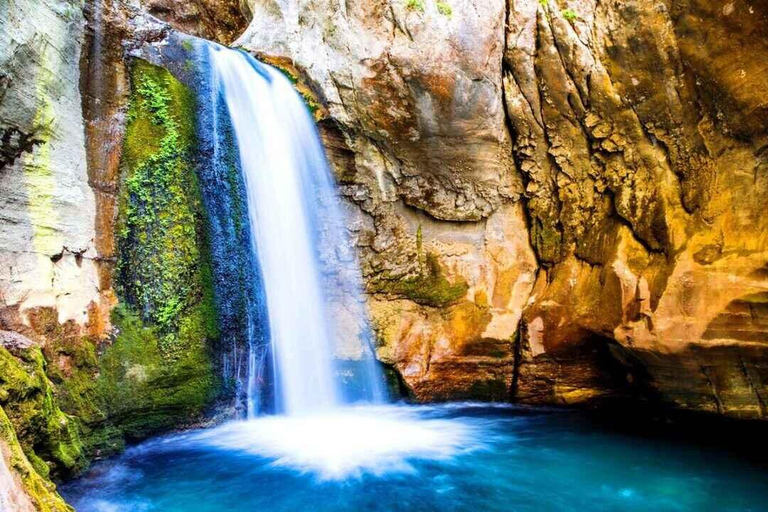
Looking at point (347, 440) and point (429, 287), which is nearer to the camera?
point (347, 440)

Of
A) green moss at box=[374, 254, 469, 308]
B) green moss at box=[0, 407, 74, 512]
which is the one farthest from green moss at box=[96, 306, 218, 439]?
green moss at box=[374, 254, 469, 308]

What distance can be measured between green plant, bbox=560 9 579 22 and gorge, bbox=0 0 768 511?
0.04 m

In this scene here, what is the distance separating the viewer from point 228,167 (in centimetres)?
732

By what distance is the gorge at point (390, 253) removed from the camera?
18.6 ft

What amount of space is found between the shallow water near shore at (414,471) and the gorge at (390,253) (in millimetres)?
45

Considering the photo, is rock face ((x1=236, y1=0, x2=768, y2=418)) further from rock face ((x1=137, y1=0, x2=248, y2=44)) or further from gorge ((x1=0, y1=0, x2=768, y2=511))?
rock face ((x1=137, y1=0, x2=248, y2=44))

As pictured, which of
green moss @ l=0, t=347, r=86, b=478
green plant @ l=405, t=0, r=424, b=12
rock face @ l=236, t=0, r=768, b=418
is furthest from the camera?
green plant @ l=405, t=0, r=424, b=12

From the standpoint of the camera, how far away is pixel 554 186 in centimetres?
834

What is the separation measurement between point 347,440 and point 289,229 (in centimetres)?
314

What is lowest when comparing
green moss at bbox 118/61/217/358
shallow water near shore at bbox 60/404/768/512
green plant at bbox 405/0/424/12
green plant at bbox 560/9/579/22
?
shallow water near shore at bbox 60/404/768/512

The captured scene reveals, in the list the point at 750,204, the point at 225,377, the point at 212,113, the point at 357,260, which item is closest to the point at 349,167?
the point at 357,260

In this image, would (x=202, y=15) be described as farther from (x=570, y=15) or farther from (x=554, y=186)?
(x=554, y=186)

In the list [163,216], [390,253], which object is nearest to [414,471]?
[390,253]

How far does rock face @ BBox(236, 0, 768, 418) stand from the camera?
6.88 metres
